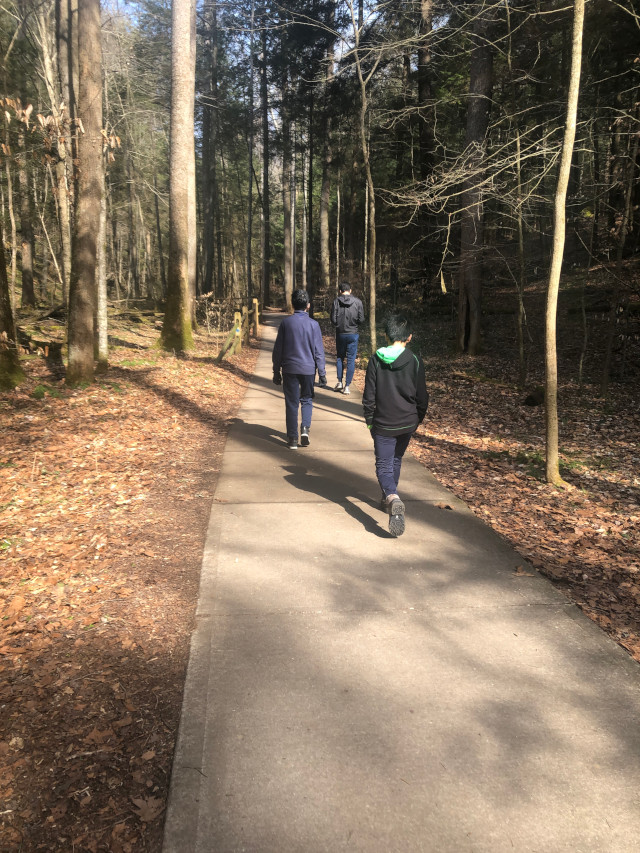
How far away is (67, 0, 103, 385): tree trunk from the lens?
9289 mm

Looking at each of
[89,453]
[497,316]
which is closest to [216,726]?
[89,453]

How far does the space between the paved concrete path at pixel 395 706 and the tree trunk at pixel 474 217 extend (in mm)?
10347

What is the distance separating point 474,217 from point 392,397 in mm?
10453

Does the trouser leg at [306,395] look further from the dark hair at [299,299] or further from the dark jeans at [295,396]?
the dark hair at [299,299]

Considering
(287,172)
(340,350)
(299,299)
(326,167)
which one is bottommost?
(340,350)

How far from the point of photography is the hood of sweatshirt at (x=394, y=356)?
513 centimetres

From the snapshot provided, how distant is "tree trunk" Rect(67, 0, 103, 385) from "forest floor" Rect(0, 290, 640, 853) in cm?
72

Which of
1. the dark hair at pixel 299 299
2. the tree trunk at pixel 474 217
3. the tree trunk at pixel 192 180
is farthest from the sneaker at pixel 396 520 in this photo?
the tree trunk at pixel 192 180

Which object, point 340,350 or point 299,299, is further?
point 340,350

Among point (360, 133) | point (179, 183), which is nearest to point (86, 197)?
point (179, 183)

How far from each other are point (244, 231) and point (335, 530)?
48.7 metres

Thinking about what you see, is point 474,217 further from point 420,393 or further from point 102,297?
point 420,393

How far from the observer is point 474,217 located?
1396cm

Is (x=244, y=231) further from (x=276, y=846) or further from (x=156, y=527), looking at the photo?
(x=276, y=846)
